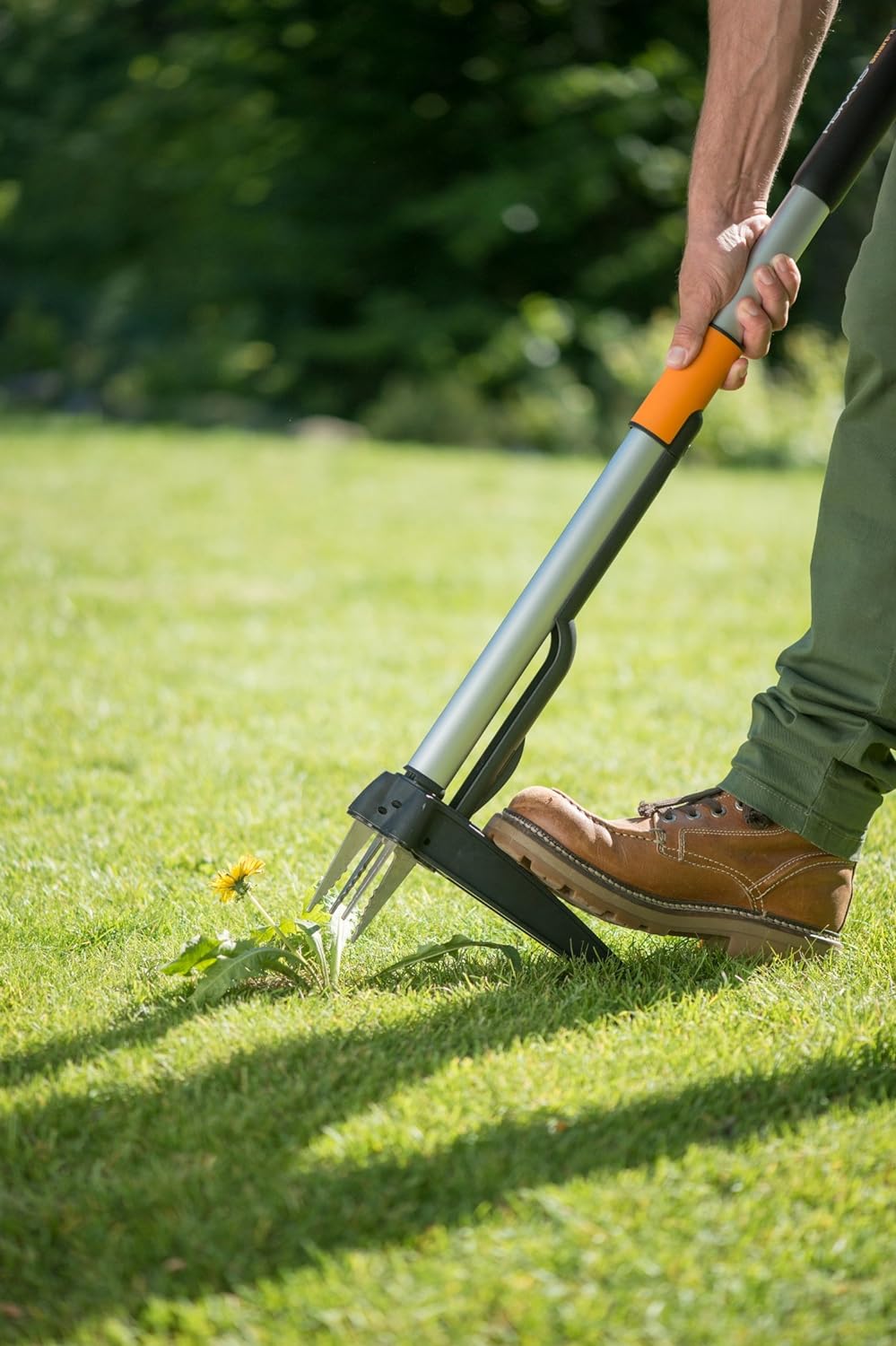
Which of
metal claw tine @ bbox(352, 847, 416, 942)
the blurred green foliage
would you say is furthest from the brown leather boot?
the blurred green foliage

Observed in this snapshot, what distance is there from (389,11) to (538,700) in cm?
1711

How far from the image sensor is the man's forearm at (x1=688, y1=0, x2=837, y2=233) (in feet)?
6.64

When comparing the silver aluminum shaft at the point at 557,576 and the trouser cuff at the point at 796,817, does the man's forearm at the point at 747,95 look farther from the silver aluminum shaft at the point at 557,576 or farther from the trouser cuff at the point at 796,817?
the trouser cuff at the point at 796,817

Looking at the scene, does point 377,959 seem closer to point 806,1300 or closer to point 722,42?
point 806,1300

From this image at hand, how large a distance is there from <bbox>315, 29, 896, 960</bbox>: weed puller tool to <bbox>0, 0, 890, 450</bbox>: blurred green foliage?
11.1 metres

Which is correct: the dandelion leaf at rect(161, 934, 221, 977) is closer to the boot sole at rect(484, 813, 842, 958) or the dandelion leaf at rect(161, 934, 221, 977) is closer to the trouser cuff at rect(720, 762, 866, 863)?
the boot sole at rect(484, 813, 842, 958)

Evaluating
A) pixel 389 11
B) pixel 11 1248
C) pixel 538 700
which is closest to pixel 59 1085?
pixel 11 1248

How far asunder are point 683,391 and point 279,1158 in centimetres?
117

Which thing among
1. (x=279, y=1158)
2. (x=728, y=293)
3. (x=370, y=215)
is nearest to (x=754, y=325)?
(x=728, y=293)

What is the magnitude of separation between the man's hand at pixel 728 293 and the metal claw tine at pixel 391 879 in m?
0.79

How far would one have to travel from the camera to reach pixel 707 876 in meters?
2.09

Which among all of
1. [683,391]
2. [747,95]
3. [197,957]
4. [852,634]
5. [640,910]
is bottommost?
[197,957]

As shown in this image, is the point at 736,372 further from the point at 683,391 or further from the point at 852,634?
the point at 852,634

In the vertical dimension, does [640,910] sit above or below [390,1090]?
above
